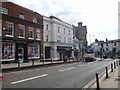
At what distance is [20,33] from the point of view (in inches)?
1510

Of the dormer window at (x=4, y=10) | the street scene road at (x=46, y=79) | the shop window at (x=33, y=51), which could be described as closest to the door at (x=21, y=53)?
the shop window at (x=33, y=51)

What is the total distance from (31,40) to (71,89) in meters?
30.3

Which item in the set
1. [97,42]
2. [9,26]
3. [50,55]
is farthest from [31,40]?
[97,42]

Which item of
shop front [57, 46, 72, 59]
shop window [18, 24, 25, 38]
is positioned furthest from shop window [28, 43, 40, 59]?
shop front [57, 46, 72, 59]

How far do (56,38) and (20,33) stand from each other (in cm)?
1823

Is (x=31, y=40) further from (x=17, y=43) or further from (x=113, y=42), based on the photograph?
(x=113, y=42)

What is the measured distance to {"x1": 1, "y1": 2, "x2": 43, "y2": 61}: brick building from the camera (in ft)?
113

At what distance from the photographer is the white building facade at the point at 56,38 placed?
52.1m

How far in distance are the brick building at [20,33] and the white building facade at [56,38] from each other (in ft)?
19.3

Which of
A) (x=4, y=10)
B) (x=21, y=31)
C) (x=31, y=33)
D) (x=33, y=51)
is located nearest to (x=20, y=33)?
(x=21, y=31)

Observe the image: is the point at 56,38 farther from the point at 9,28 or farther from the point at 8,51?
the point at 8,51

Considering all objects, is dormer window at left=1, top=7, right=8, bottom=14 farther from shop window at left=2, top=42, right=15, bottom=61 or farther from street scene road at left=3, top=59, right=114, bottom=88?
street scene road at left=3, top=59, right=114, bottom=88

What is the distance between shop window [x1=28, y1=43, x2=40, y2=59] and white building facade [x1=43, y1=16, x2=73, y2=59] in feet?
22.6

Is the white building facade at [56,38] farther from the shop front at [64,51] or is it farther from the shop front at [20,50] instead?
the shop front at [20,50]
